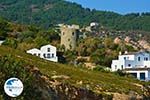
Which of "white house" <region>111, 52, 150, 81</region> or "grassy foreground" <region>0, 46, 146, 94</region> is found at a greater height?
"grassy foreground" <region>0, 46, 146, 94</region>

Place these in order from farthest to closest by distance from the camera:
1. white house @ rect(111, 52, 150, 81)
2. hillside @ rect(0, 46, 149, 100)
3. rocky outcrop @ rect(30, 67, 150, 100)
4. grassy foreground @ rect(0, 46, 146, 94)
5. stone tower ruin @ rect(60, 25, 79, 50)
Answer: stone tower ruin @ rect(60, 25, 79, 50), white house @ rect(111, 52, 150, 81), grassy foreground @ rect(0, 46, 146, 94), hillside @ rect(0, 46, 149, 100), rocky outcrop @ rect(30, 67, 150, 100)

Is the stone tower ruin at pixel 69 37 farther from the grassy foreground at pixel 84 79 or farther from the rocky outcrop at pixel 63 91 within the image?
the rocky outcrop at pixel 63 91

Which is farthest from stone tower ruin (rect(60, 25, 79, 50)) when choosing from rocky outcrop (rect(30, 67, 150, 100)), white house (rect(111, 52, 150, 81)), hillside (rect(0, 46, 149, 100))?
rocky outcrop (rect(30, 67, 150, 100))

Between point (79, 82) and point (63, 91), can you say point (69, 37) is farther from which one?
point (63, 91)

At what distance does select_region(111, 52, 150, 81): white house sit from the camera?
91.8m

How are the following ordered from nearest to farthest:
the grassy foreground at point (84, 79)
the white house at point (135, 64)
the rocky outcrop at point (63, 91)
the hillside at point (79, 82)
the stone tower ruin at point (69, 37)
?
the rocky outcrop at point (63, 91)
the hillside at point (79, 82)
the grassy foreground at point (84, 79)
the white house at point (135, 64)
the stone tower ruin at point (69, 37)

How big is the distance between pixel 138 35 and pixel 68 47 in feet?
278

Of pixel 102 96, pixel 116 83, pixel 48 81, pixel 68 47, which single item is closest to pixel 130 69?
pixel 68 47

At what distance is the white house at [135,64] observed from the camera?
91.8 m

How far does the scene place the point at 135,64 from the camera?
9919 centimetres

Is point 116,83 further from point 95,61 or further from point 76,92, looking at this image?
point 95,61

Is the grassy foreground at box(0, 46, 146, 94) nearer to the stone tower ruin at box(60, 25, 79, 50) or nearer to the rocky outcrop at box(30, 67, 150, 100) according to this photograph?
the rocky outcrop at box(30, 67, 150, 100)

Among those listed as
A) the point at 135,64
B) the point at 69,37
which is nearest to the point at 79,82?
the point at 135,64

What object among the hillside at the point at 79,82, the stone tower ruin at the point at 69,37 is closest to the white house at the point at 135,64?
the stone tower ruin at the point at 69,37
